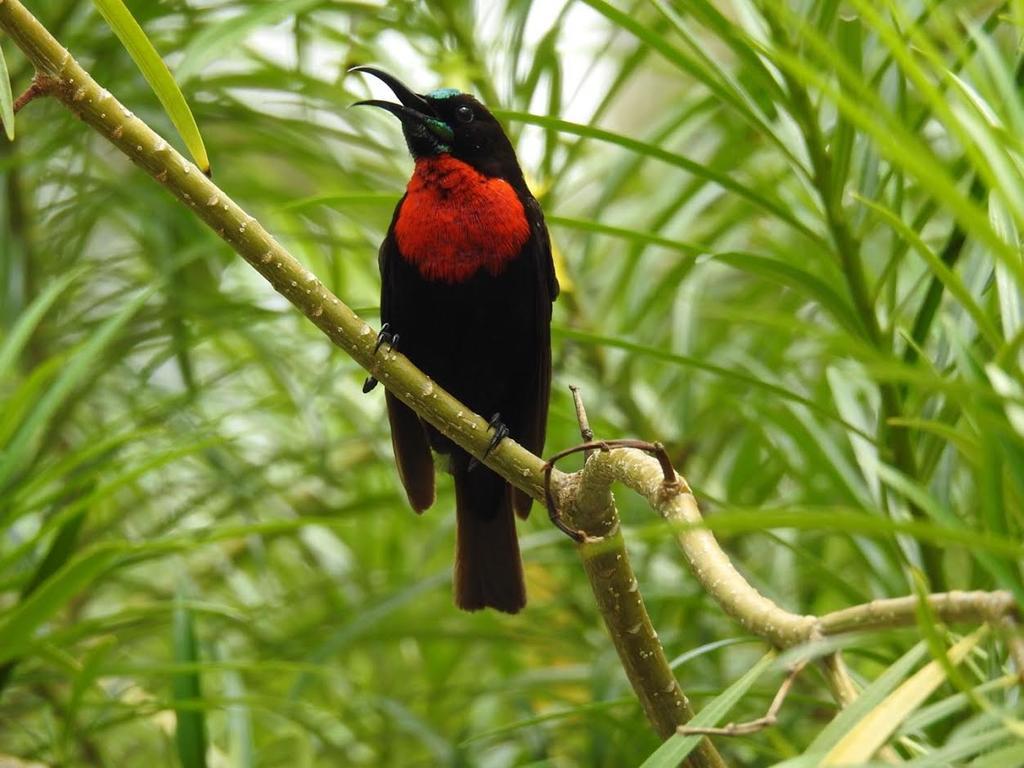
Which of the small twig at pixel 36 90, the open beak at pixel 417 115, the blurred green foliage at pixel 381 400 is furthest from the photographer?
the open beak at pixel 417 115

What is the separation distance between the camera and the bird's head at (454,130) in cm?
252

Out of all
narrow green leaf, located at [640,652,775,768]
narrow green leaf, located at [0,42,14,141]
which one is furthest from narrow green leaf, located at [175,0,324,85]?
narrow green leaf, located at [640,652,775,768]

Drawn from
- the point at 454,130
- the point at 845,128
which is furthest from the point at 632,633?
the point at 454,130

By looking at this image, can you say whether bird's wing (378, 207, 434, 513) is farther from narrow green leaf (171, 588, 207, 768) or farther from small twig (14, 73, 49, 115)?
small twig (14, 73, 49, 115)

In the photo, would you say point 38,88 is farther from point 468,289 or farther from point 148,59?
point 468,289

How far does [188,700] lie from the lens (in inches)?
71.0

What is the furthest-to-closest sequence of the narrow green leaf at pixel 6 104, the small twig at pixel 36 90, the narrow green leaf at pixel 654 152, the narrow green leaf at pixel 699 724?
the narrow green leaf at pixel 654 152 < the small twig at pixel 36 90 < the narrow green leaf at pixel 6 104 < the narrow green leaf at pixel 699 724

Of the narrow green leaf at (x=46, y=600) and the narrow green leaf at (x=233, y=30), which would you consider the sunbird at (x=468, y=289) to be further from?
the narrow green leaf at (x=46, y=600)

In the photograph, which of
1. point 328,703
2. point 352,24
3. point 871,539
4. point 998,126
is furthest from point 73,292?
point 998,126

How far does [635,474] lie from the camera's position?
1.25m

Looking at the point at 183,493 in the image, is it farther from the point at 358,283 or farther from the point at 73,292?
the point at 358,283

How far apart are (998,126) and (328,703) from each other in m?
2.30

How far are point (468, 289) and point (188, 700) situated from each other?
978 millimetres

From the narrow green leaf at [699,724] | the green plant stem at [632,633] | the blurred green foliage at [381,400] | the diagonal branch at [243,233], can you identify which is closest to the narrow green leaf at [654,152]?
the blurred green foliage at [381,400]
